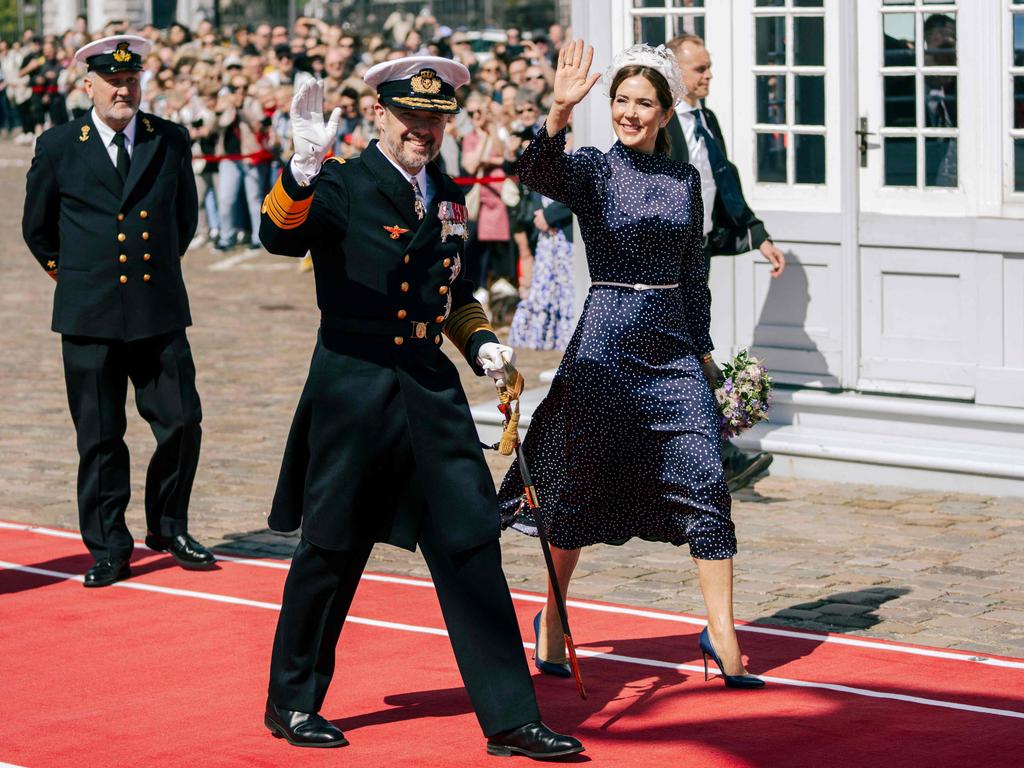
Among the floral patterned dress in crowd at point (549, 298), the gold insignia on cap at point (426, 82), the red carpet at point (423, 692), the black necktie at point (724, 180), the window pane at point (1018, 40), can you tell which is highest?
the window pane at point (1018, 40)

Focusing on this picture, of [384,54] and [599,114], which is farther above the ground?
[384,54]

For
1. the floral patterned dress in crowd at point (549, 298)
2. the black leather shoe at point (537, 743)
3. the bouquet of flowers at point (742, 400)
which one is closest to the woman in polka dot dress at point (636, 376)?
the black leather shoe at point (537, 743)

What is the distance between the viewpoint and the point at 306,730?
5562 mm

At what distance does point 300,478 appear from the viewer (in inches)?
222

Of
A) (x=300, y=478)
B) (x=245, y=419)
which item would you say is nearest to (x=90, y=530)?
(x=300, y=478)

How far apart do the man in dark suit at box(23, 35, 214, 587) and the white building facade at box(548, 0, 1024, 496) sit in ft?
10.8

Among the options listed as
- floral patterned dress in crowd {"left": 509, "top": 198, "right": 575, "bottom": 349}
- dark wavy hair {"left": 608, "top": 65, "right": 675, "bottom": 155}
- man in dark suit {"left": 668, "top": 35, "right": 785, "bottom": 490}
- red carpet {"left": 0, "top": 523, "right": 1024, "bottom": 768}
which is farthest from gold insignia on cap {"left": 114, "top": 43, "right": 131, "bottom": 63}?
floral patterned dress in crowd {"left": 509, "top": 198, "right": 575, "bottom": 349}

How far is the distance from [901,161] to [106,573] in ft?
15.3

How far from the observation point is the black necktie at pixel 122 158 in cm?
794

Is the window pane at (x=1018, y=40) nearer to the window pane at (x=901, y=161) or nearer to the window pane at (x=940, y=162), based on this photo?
the window pane at (x=940, y=162)

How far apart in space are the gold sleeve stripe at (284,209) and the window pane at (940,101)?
5410 millimetres

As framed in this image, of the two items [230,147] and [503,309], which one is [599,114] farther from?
[230,147]

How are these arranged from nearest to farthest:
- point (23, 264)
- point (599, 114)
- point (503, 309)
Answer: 1. point (599, 114)
2. point (503, 309)
3. point (23, 264)

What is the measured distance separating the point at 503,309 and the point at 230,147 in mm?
5917
